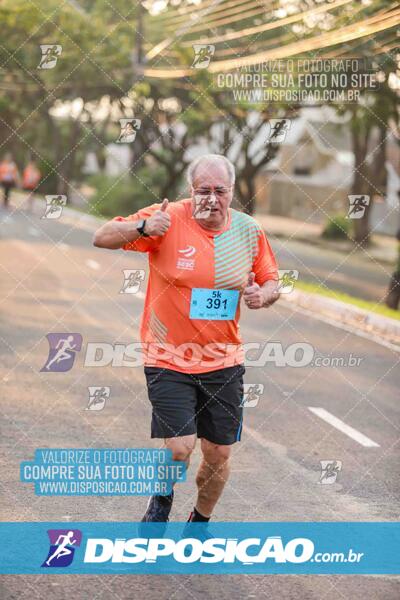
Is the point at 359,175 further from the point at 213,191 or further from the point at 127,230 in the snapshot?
the point at 127,230

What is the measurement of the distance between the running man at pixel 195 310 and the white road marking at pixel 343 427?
12.1 ft

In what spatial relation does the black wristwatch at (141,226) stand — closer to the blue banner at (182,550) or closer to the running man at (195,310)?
the running man at (195,310)

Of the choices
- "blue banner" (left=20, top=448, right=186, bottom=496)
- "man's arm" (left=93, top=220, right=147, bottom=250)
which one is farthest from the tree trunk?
"man's arm" (left=93, top=220, right=147, bottom=250)

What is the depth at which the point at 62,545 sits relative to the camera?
6656mm

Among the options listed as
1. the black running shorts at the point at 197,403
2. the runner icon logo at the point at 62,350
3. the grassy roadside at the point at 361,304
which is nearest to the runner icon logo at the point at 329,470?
the black running shorts at the point at 197,403

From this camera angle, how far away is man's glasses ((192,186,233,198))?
21.0 ft

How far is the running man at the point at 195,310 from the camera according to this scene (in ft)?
21.2

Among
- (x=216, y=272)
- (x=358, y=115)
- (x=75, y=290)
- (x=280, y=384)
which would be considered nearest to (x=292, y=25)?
(x=358, y=115)

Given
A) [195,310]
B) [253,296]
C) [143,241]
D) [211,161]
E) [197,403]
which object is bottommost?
[197,403]

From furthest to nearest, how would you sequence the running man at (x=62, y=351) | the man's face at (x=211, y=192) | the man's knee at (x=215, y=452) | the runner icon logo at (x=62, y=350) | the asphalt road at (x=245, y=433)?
1. the running man at (x=62, y=351)
2. the runner icon logo at (x=62, y=350)
3. the man's knee at (x=215, y=452)
4. the man's face at (x=211, y=192)
5. the asphalt road at (x=245, y=433)

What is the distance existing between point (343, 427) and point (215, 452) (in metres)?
4.24

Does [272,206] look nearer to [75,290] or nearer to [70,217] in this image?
[70,217]

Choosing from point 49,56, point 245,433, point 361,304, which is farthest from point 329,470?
point 361,304

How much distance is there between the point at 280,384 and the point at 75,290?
8.01 metres
